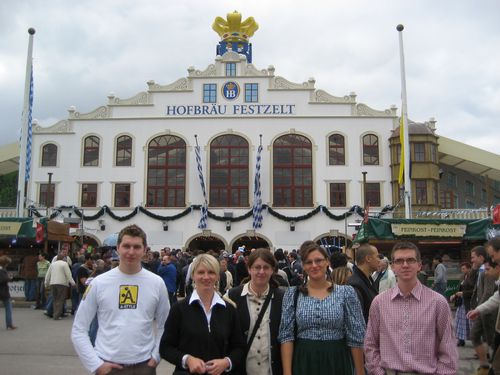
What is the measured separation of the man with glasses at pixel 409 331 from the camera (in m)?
3.55

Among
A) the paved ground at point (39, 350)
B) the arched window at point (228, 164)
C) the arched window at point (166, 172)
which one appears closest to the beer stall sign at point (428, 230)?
the paved ground at point (39, 350)

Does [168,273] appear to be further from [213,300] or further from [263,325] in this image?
[213,300]

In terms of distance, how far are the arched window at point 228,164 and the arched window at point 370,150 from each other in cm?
722

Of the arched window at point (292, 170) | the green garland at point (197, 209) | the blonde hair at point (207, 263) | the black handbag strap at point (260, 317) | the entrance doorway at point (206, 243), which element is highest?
the arched window at point (292, 170)

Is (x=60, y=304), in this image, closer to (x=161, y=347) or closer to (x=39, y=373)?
(x=39, y=373)

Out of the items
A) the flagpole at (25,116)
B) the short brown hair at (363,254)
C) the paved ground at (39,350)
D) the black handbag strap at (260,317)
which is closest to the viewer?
the black handbag strap at (260,317)

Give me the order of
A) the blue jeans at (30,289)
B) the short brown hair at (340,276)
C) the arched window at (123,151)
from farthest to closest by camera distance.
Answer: the arched window at (123,151) < the blue jeans at (30,289) < the short brown hair at (340,276)

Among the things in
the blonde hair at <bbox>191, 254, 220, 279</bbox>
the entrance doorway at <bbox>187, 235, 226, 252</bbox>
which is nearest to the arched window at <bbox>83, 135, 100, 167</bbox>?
the entrance doorway at <bbox>187, 235, 226, 252</bbox>

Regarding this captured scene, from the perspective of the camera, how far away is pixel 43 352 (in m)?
8.81

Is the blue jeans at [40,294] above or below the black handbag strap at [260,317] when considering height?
below

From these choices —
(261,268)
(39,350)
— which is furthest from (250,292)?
(39,350)

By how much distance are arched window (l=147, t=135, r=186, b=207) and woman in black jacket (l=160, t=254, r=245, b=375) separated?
27965 millimetres

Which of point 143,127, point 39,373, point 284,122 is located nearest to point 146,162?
point 143,127

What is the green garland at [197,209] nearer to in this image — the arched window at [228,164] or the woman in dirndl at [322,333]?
the arched window at [228,164]
